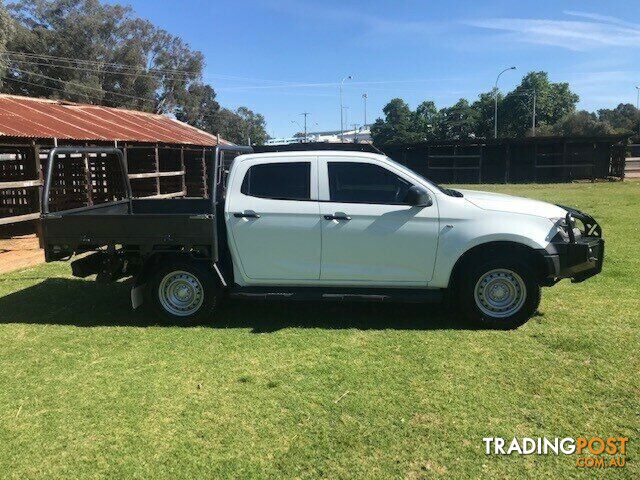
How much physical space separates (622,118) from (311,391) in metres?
111

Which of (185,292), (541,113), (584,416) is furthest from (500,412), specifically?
(541,113)

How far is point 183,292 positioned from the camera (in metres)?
5.99

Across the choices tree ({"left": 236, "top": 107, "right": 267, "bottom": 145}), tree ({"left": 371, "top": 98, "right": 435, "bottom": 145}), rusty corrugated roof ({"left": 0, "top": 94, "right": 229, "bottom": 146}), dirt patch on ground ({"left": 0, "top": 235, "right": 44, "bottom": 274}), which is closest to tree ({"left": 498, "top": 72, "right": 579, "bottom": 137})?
tree ({"left": 371, "top": 98, "right": 435, "bottom": 145})

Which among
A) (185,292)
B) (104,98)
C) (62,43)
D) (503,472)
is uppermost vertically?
(62,43)

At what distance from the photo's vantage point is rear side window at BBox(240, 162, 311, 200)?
5.72 meters

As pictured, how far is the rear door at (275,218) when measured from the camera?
5.62m

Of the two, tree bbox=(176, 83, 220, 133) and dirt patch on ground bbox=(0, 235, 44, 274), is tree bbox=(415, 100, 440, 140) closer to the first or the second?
tree bbox=(176, 83, 220, 133)

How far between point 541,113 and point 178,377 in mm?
93660

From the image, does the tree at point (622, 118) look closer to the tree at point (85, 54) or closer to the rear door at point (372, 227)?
the tree at point (85, 54)

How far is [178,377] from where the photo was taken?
15.0 feet

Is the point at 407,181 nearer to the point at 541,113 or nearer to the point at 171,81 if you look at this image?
the point at 171,81

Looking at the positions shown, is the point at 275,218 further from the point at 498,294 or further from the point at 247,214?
the point at 498,294

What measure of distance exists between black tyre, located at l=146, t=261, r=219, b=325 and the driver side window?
65.9 inches

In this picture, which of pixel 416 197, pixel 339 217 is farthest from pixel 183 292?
pixel 416 197
